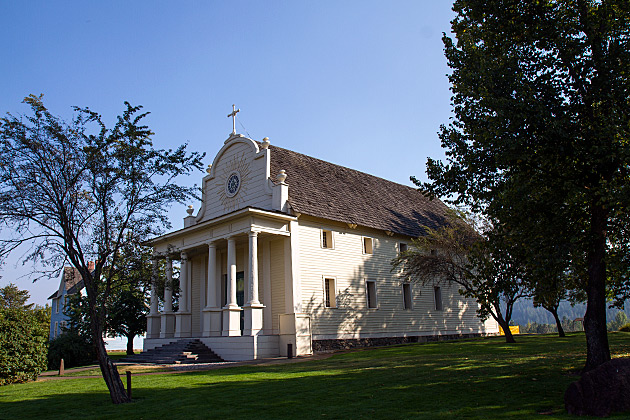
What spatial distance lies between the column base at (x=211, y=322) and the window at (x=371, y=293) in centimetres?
857

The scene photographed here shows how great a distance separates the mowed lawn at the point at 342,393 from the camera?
835cm

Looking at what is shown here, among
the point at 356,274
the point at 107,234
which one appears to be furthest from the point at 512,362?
the point at 356,274

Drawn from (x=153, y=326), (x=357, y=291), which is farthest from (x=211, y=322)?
(x=357, y=291)

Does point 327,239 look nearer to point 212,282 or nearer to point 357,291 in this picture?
point 357,291

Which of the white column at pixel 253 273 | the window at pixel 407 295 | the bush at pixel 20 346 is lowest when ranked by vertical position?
the bush at pixel 20 346

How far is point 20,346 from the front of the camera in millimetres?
16562

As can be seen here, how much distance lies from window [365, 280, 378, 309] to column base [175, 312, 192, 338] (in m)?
10.0

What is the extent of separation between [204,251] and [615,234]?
21.0m

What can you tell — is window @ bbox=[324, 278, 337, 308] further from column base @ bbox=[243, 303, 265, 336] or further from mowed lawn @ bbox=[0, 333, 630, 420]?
mowed lawn @ bbox=[0, 333, 630, 420]

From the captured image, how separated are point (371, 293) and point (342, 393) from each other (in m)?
17.8

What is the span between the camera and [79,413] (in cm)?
963

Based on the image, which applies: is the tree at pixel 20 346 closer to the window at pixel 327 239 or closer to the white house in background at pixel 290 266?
the white house in background at pixel 290 266

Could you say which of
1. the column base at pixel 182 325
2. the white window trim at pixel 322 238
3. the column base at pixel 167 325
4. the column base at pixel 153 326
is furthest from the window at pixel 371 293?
the column base at pixel 153 326

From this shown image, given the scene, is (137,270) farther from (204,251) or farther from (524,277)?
(204,251)
